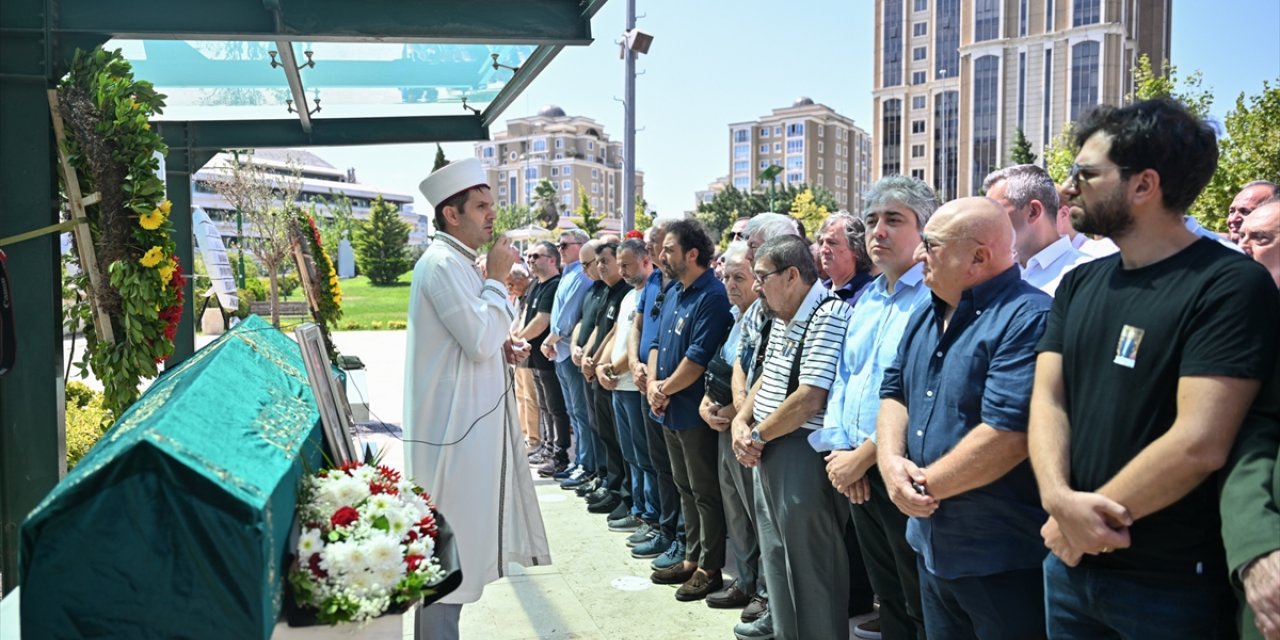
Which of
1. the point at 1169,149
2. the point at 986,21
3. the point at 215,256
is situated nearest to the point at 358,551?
the point at 1169,149

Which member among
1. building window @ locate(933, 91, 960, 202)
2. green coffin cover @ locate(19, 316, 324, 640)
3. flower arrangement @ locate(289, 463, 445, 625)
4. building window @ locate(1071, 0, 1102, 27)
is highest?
building window @ locate(1071, 0, 1102, 27)

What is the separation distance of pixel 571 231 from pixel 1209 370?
7840 millimetres

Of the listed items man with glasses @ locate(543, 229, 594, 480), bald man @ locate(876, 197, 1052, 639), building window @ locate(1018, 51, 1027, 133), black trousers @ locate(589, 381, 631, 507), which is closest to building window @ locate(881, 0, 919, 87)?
building window @ locate(1018, 51, 1027, 133)

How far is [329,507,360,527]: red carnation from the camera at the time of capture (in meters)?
2.19

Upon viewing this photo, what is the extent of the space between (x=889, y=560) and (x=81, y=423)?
6.94 meters

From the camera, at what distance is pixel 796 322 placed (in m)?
4.43

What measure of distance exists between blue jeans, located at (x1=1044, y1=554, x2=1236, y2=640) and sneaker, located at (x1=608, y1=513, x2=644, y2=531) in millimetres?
4864

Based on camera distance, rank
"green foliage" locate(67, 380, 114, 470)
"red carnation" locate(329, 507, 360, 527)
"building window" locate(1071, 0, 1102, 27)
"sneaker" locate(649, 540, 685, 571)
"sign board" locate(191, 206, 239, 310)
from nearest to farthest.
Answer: "red carnation" locate(329, 507, 360, 527) < "sneaker" locate(649, 540, 685, 571) < "green foliage" locate(67, 380, 114, 470) < "sign board" locate(191, 206, 239, 310) < "building window" locate(1071, 0, 1102, 27)

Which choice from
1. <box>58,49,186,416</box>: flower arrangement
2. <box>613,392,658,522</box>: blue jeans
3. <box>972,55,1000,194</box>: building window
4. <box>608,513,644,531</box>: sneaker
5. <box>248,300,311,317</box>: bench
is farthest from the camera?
<box>972,55,1000,194</box>: building window

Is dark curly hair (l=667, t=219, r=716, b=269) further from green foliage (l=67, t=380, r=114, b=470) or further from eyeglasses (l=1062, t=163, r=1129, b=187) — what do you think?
green foliage (l=67, t=380, r=114, b=470)

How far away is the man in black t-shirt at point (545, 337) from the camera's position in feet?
30.4

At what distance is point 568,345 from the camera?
8.86 metres

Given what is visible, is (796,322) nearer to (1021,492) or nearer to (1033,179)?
(1033,179)

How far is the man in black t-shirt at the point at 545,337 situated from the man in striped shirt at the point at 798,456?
5015 mm
